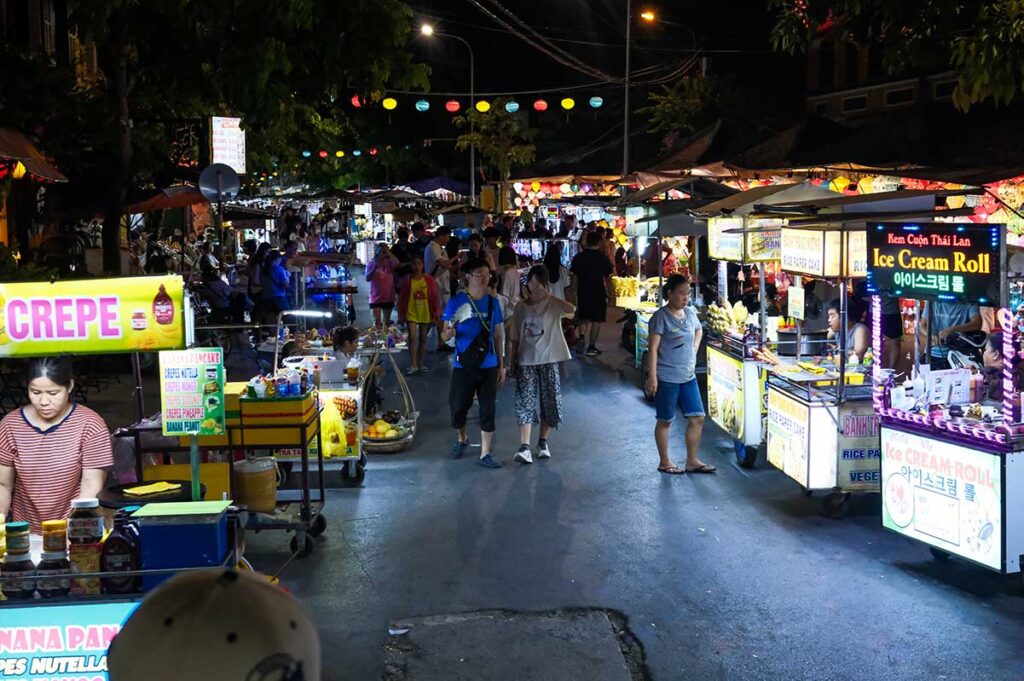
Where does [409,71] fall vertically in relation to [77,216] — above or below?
above

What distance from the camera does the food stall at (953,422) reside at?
282 inches

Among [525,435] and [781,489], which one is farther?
[525,435]

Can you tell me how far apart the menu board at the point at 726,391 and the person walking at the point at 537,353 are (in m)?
1.72

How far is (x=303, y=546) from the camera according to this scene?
27.2 feet

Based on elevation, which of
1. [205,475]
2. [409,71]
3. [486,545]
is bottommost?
[486,545]

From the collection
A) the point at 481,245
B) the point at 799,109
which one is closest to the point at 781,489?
the point at 481,245

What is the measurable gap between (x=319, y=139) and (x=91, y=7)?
21040mm

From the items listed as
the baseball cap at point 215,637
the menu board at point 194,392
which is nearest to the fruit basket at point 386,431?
the menu board at point 194,392

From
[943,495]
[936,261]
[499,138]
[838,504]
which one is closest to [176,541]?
[943,495]

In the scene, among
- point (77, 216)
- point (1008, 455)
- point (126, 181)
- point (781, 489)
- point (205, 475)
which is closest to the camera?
point (1008, 455)

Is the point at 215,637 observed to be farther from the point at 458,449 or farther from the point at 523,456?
the point at 458,449

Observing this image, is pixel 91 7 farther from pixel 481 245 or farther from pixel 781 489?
pixel 781 489

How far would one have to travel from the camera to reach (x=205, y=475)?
7812mm

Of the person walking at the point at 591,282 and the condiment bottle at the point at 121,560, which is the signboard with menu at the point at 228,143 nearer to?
the person walking at the point at 591,282
